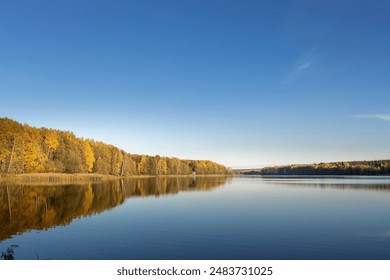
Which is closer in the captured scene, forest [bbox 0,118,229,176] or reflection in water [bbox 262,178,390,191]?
reflection in water [bbox 262,178,390,191]

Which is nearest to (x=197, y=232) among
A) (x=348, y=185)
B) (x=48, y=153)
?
(x=348, y=185)

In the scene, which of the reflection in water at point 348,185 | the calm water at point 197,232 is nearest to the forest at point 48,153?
the calm water at point 197,232

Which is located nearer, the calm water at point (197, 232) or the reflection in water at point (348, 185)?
the calm water at point (197, 232)

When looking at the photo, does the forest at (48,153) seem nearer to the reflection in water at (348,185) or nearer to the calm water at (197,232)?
the calm water at (197,232)

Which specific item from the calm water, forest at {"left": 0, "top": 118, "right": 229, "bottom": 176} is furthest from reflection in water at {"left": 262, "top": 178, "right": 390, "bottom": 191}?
forest at {"left": 0, "top": 118, "right": 229, "bottom": 176}

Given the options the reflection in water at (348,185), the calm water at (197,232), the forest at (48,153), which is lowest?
A: the calm water at (197,232)

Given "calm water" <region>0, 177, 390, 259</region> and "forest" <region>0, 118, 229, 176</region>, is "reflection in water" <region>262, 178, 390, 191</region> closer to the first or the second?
"calm water" <region>0, 177, 390, 259</region>

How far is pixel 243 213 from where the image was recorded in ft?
96.0

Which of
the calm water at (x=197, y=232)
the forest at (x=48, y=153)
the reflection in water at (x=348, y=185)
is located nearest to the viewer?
the calm water at (x=197, y=232)

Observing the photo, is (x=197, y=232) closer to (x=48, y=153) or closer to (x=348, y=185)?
(x=348, y=185)

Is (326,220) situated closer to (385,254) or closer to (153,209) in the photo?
(385,254)
